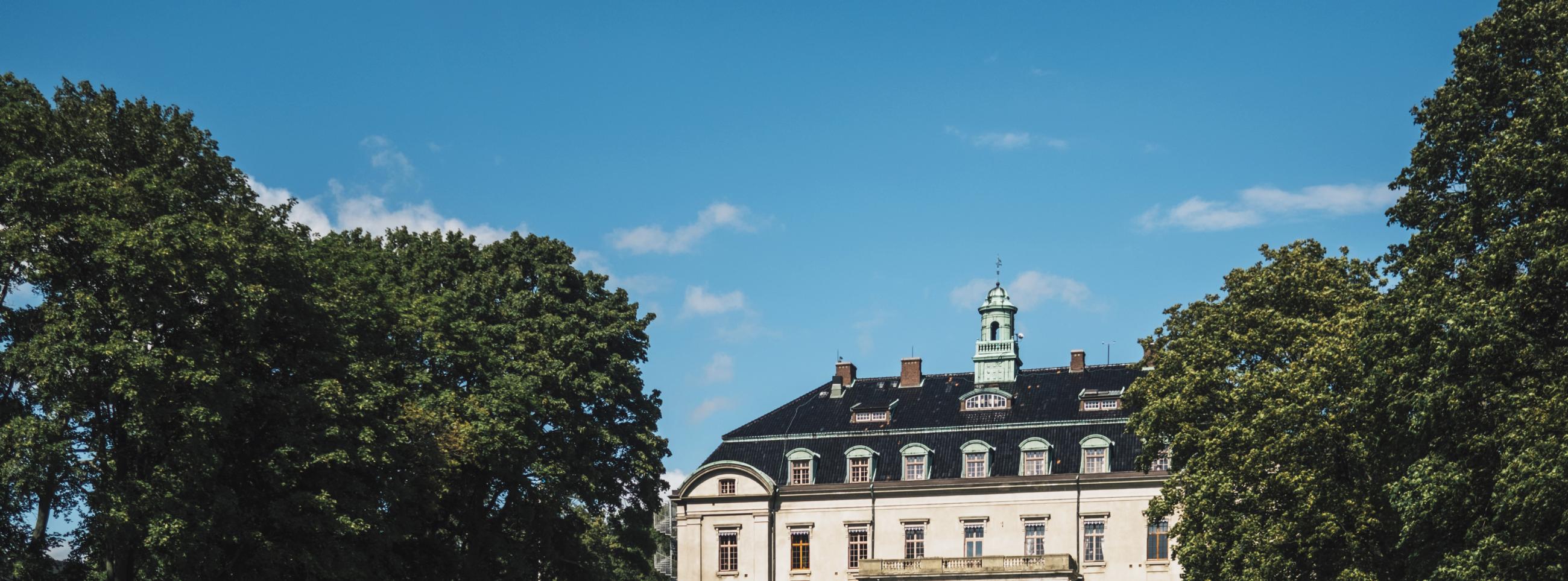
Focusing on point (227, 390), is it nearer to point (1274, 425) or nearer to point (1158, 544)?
point (1274, 425)

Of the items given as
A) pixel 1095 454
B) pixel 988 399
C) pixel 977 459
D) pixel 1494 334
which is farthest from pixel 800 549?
pixel 1494 334

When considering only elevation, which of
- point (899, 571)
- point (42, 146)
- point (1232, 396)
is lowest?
point (899, 571)

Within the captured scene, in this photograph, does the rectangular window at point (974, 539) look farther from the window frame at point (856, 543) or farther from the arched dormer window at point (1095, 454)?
the arched dormer window at point (1095, 454)

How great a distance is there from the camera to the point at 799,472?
73000mm

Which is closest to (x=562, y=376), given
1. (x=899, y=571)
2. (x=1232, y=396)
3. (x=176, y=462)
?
(x=176, y=462)

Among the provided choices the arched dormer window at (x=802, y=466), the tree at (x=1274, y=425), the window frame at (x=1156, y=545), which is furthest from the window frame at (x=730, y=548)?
the tree at (x=1274, y=425)

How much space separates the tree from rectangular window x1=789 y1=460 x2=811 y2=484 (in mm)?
28870

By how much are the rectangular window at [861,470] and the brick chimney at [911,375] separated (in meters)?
5.54

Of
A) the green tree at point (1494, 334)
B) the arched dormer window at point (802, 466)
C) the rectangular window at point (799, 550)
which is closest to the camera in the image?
the green tree at point (1494, 334)

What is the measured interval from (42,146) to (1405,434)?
93.6ft

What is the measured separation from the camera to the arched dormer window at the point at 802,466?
7269 centimetres

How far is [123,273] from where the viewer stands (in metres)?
35.1

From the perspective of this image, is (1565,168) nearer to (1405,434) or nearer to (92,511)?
(1405,434)

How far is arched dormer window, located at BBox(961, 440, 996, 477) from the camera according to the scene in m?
70.4
